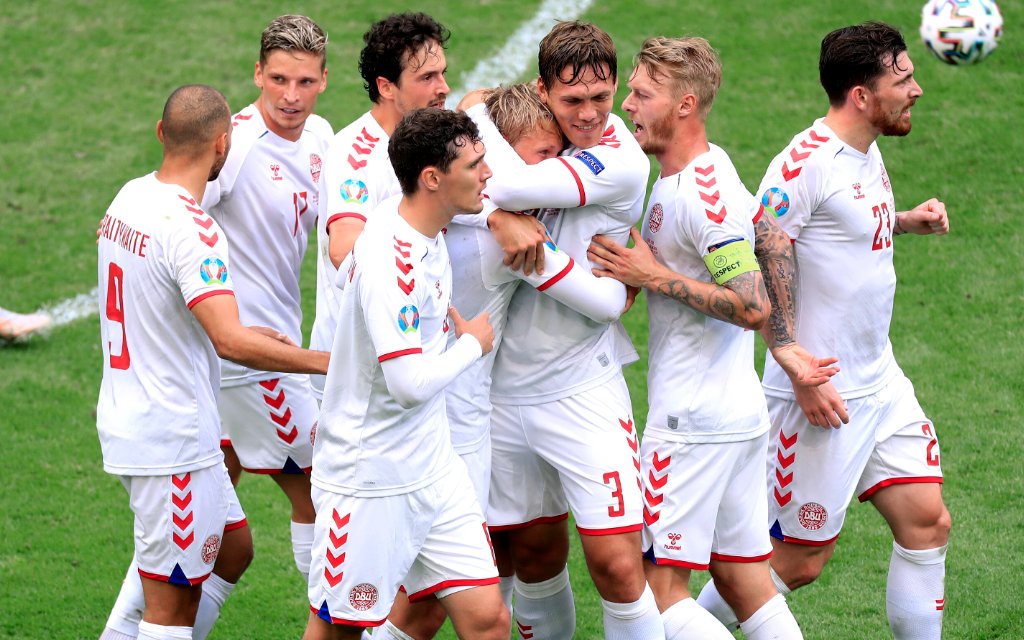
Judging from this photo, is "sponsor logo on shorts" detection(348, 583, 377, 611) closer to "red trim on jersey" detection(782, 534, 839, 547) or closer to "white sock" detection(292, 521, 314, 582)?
"white sock" detection(292, 521, 314, 582)

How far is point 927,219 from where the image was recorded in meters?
5.62

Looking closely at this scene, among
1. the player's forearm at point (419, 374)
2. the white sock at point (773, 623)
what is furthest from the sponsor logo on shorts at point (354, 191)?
the white sock at point (773, 623)

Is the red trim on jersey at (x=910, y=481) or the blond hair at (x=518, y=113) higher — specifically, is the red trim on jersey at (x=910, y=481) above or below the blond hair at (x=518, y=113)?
below

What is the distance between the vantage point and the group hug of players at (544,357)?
4.62 m

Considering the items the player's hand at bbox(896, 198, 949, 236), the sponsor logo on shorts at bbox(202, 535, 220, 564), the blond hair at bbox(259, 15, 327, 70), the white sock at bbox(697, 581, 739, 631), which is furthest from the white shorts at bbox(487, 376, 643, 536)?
the blond hair at bbox(259, 15, 327, 70)

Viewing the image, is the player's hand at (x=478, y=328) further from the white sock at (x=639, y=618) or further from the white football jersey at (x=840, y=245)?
the white football jersey at (x=840, y=245)

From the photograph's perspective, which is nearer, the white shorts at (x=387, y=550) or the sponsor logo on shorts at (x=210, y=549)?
the white shorts at (x=387, y=550)

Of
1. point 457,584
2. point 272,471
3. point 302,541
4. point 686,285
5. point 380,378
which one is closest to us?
point 380,378

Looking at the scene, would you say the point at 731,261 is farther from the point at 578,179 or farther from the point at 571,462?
the point at 571,462

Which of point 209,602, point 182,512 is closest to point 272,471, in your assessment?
point 209,602

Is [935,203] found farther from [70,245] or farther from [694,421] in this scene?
[70,245]

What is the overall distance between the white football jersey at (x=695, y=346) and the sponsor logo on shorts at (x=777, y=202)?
0.79ft

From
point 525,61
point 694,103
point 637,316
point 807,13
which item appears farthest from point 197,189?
point 807,13

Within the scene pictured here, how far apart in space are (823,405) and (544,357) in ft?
3.59
